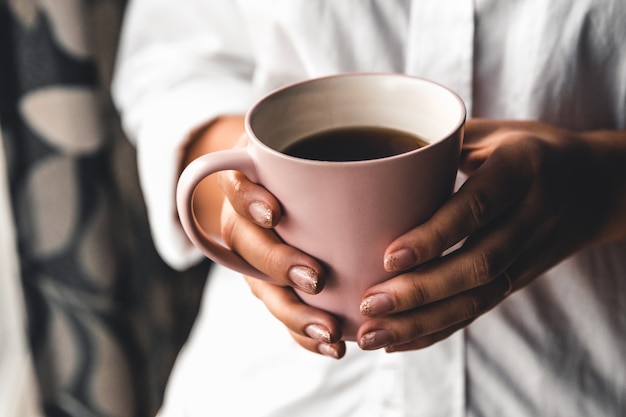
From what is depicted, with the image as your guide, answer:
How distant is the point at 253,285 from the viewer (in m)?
0.47

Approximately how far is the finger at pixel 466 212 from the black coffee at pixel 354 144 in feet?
0.19

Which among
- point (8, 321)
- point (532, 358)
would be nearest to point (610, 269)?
point (532, 358)

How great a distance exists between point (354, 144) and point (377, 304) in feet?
0.40

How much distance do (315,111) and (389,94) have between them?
0.18 feet

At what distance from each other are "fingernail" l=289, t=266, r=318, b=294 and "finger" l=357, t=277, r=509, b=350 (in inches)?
2.0

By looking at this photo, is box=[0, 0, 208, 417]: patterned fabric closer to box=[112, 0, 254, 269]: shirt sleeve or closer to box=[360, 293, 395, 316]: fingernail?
box=[112, 0, 254, 269]: shirt sleeve

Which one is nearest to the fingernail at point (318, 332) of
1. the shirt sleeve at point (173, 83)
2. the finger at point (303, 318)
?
the finger at point (303, 318)

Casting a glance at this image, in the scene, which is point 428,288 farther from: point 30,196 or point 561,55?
point 30,196

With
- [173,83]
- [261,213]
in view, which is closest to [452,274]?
[261,213]

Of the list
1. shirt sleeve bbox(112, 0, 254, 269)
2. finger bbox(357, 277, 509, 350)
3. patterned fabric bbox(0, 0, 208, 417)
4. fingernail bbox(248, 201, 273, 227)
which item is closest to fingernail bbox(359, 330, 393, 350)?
finger bbox(357, 277, 509, 350)

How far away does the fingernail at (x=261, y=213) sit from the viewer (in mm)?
348

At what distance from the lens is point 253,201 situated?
1.17 ft

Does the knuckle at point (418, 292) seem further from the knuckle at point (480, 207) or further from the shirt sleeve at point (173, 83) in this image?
the shirt sleeve at point (173, 83)

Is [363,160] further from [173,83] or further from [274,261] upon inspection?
[173,83]
